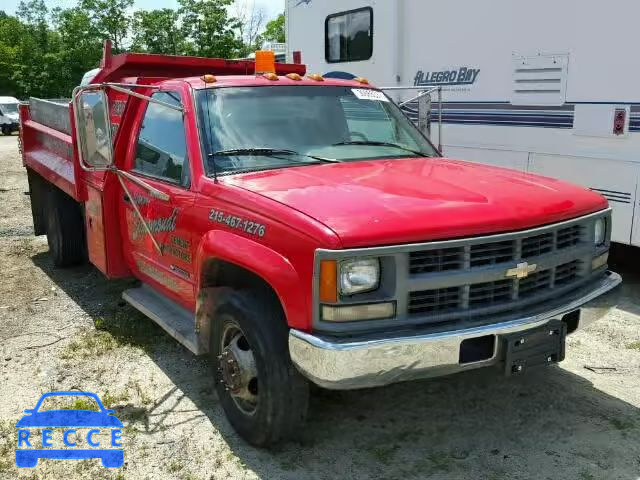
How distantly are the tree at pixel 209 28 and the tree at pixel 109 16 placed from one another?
1209 cm

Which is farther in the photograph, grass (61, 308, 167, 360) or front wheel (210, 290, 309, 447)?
grass (61, 308, 167, 360)

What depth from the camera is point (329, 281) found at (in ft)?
9.48

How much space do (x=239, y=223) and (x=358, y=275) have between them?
76 centimetres

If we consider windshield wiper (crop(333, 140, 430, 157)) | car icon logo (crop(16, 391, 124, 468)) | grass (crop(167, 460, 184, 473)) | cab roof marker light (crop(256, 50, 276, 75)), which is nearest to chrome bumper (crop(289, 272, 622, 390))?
grass (crop(167, 460, 184, 473))

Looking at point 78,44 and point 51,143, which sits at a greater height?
point 78,44

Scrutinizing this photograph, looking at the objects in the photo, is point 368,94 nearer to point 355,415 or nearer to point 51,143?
point 355,415

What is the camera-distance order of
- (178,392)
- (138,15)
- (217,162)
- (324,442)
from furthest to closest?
(138,15) → (178,392) → (217,162) → (324,442)

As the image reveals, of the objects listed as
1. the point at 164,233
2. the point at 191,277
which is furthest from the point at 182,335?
the point at 164,233

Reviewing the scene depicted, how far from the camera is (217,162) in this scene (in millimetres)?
3861

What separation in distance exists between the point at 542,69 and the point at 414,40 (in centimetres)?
172

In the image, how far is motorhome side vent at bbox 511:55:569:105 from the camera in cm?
610

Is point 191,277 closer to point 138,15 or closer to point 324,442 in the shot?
point 324,442

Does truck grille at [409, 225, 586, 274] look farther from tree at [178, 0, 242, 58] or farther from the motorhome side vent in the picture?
tree at [178, 0, 242, 58]

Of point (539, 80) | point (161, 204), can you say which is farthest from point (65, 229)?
point (539, 80)
